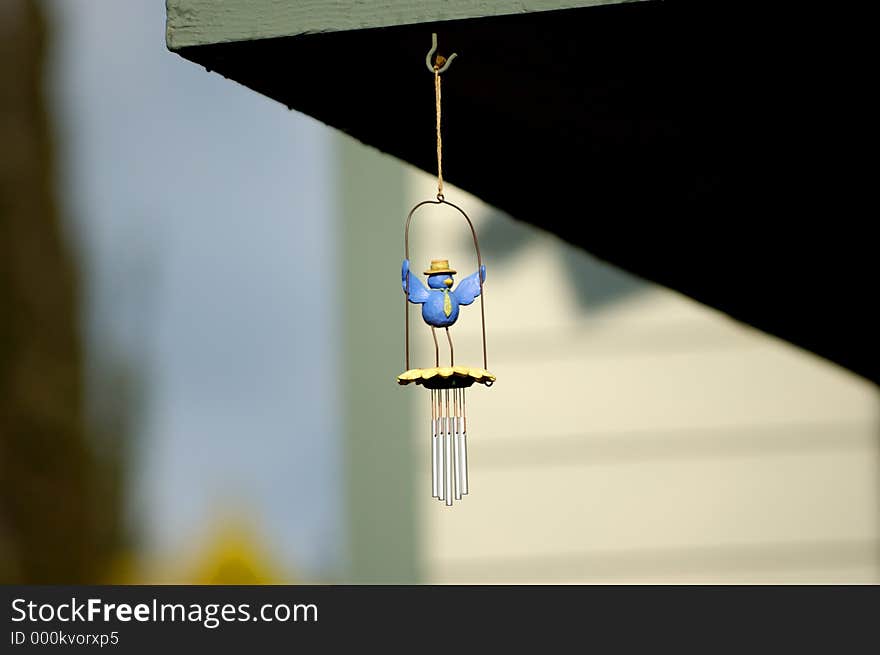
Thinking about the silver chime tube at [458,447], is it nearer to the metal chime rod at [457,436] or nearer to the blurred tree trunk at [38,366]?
the metal chime rod at [457,436]

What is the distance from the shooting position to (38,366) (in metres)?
12.3

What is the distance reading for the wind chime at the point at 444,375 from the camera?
1759 mm

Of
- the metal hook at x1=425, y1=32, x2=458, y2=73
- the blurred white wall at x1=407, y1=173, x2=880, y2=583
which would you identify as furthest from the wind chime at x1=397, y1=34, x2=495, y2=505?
the blurred white wall at x1=407, y1=173, x2=880, y2=583

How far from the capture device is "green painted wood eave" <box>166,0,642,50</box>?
5.37 ft

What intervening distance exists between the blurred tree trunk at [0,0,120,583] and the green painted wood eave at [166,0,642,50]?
411 inches

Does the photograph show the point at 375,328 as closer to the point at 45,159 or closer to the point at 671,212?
the point at 671,212

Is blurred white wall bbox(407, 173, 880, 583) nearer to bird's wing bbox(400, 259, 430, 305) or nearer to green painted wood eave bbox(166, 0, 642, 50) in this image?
bird's wing bbox(400, 259, 430, 305)

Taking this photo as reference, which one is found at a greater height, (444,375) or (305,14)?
(305,14)

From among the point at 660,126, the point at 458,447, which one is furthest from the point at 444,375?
the point at 660,126

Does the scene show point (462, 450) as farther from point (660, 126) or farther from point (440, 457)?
point (660, 126)

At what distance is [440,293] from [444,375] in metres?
0.17

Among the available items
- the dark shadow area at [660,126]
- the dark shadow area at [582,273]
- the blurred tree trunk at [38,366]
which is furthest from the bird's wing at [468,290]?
the blurred tree trunk at [38,366]
